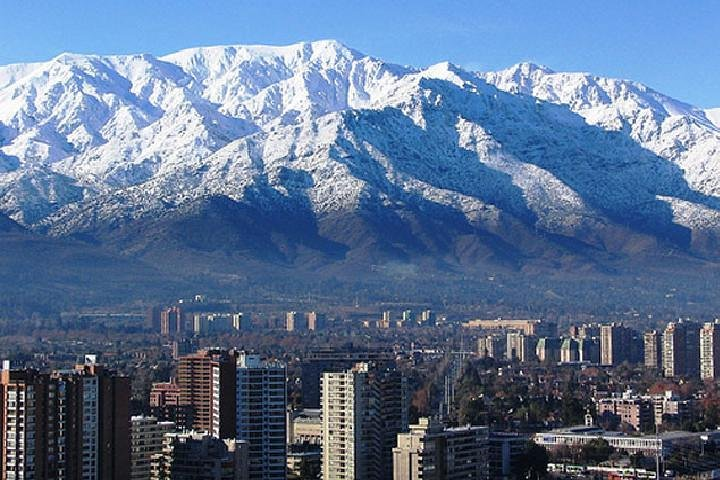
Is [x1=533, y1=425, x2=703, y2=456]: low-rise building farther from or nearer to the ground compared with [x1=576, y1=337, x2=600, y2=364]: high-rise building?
nearer to the ground

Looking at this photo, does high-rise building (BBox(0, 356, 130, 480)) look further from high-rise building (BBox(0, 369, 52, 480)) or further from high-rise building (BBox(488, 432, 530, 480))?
high-rise building (BBox(488, 432, 530, 480))

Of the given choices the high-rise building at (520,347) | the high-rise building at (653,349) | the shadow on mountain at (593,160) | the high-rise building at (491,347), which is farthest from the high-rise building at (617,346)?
the shadow on mountain at (593,160)

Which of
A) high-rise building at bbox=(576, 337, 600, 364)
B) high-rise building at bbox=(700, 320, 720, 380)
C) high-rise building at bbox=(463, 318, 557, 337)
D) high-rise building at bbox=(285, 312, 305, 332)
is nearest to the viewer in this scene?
high-rise building at bbox=(700, 320, 720, 380)

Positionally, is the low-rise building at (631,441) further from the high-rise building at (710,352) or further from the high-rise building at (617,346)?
the high-rise building at (617,346)

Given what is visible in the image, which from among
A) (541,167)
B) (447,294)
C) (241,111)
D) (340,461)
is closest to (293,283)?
(447,294)

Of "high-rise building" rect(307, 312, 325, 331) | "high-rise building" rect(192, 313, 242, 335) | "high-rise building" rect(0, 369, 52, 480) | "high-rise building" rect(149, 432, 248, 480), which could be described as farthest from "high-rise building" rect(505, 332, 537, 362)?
"high-rise building" rect(0, 369, 52, 480)

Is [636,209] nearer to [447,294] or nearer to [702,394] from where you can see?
[447,294]
